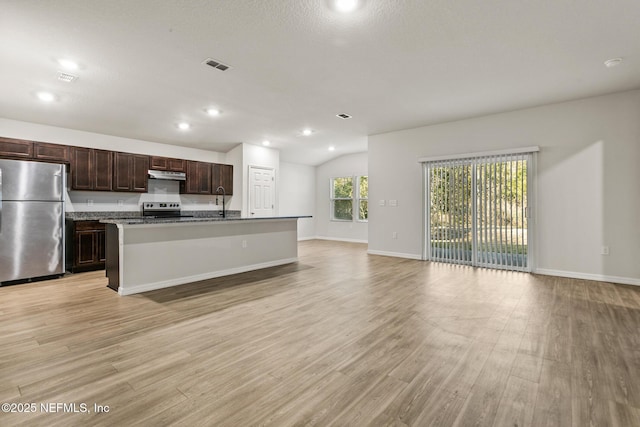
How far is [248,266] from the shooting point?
512 cm

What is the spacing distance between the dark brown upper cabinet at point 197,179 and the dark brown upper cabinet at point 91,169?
1478mm

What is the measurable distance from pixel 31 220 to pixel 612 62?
25.8 ft

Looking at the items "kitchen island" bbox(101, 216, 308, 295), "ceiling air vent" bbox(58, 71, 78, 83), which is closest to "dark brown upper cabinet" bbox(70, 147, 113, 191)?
"kitchen island" bbox(101, 216, 308, 295)

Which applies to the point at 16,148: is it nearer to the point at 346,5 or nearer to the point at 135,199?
the point at 135,199

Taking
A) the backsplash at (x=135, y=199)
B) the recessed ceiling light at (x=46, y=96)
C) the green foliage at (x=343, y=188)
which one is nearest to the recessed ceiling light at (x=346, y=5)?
the recessed ceiling light at (x=46, y=96)

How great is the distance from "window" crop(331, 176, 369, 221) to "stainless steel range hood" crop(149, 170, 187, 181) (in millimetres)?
4738

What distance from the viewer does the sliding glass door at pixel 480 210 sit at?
5094mm

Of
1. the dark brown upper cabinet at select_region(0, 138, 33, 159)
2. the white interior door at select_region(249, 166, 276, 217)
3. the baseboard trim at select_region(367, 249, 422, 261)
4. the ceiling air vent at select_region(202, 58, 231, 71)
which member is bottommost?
the baseboard trim at select_region(367, 249, 422, 261)

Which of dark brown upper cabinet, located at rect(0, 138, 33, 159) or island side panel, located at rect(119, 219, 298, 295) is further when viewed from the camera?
dark brown upper cabinet, located at rect(0, 138, 33, 159)

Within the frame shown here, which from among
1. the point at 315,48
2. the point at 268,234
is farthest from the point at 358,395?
the point at 268,234

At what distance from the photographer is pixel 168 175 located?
21.3 feet

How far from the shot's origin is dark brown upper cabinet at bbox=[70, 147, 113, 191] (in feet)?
17.3

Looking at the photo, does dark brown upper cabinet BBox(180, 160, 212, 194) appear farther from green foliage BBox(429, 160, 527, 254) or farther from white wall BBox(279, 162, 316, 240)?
green foliage BBox(429, 160, 527, 254)

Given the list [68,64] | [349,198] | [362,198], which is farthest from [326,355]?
[349,198]
